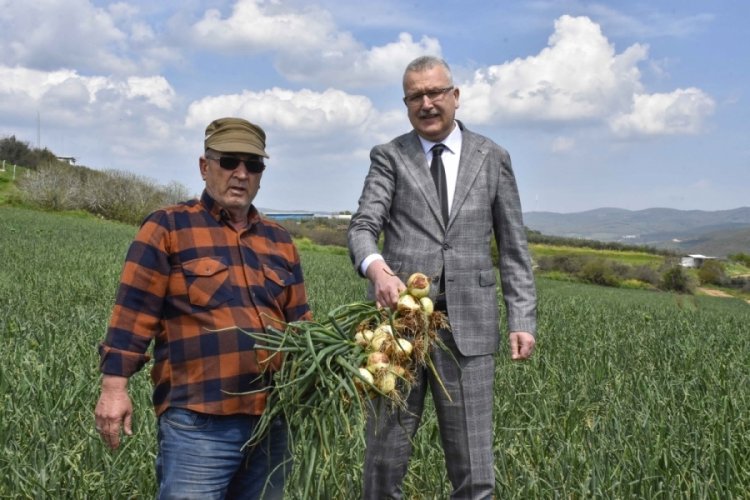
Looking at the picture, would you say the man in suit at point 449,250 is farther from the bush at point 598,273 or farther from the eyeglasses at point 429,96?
the bush at point 598,273

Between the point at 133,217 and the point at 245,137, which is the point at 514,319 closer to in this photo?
the point at 245,137

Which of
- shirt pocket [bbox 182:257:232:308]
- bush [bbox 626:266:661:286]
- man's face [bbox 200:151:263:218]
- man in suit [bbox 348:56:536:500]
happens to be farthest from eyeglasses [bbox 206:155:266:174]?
bush [bbox 626:266:661:286]

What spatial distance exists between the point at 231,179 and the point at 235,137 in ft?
0.45

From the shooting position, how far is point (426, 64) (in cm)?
259

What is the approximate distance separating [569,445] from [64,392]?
8.90 feet

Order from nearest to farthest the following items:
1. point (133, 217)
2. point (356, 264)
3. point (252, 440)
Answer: point (252, 440), point (356, 264), point (133, 217)

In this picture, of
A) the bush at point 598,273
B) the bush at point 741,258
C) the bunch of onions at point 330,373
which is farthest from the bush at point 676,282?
the bunch of onions at point 330,373

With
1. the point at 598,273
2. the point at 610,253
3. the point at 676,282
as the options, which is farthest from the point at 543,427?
the point at 610,253

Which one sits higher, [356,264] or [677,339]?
[356,264]

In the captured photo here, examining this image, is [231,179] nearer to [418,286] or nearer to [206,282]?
[206,282]

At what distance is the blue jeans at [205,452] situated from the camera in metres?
2.03

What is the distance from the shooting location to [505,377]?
16.6 ft

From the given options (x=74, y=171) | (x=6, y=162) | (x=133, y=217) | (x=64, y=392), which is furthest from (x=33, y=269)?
(x=6, y=162)

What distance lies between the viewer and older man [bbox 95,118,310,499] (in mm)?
2059
